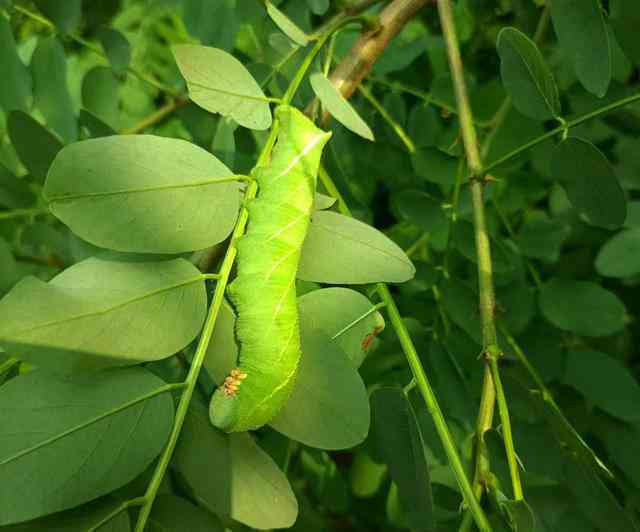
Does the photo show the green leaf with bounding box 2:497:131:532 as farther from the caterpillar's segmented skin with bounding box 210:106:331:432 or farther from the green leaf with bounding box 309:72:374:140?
the green leaf with bounding box 309:72:374:140

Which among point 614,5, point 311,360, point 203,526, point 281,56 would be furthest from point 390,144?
→ point 203,526

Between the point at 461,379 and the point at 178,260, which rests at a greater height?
the point at 178,260

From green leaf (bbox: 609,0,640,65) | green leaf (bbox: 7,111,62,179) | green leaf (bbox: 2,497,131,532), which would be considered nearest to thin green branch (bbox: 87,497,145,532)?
green leaf (bbox: 2,497,131,532)

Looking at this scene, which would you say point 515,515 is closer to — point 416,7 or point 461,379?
point 461,379

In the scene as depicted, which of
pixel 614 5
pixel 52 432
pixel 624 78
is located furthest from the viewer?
pixel 624 78

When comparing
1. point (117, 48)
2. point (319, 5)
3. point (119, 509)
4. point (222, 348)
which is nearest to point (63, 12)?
point (117, 48)

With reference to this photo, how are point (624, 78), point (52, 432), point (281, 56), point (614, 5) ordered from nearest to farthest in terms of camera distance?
point (52, 432) → point (614, 5) → point (281, 56) → point (624, 78)

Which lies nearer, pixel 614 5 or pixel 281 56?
pixel 614 5
